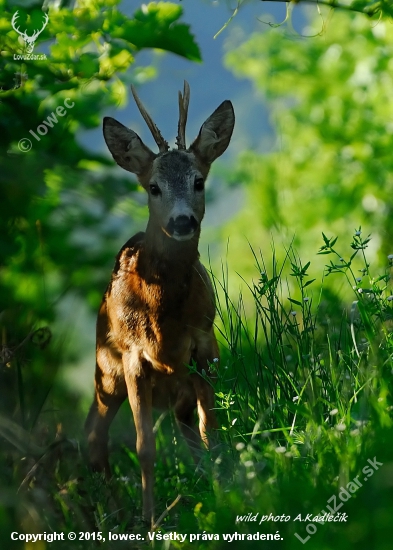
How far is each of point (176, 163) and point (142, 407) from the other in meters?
1.39

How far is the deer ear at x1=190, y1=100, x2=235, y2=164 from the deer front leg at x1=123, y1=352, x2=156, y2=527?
130cm

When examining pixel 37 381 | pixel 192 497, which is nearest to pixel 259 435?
pixel 192 497

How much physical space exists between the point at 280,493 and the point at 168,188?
215 cm

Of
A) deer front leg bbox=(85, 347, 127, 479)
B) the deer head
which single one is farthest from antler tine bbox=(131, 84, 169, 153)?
deer front leg bbox=(85, 347, 127, 479)

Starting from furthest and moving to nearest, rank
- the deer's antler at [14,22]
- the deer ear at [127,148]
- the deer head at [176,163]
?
the deer ear at [127,148], the deer head at [176,163], the deer's antler at [14,22]

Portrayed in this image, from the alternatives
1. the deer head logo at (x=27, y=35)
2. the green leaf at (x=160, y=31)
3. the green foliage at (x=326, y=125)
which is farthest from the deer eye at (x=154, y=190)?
the green foliage at (x=326, y=125)

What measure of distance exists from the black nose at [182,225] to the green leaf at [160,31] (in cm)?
98

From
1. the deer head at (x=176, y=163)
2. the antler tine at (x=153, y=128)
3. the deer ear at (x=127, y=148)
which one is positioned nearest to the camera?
the deer head at (x=176, y=163)

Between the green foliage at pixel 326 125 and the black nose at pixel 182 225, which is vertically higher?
the green foliage at pixel 326 125

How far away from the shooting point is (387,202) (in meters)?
11.0

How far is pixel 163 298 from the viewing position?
4.76 m

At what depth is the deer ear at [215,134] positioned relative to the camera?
5.17m

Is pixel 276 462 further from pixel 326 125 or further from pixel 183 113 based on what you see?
pixel 326 125

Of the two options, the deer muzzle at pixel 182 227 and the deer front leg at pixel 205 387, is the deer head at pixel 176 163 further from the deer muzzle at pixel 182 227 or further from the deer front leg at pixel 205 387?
the deer front leg at pixel 205 387
